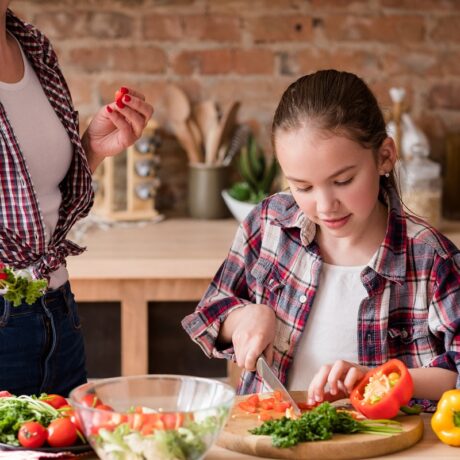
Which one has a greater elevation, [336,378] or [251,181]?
[251,181]

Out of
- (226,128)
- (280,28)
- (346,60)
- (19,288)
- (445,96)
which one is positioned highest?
(280,28)

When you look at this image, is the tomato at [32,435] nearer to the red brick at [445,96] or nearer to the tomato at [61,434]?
the tomato at [61,434]

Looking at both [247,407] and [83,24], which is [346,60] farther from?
[247,407]

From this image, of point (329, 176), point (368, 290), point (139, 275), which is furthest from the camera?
point (139, 275)

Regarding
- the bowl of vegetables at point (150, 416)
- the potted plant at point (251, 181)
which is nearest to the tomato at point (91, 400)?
the bowl of vegetables at point (150, 416)

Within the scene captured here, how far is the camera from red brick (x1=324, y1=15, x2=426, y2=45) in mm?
3262

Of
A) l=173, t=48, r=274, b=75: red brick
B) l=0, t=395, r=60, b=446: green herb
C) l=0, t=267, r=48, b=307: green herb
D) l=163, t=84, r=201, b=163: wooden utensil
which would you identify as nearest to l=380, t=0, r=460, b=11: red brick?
l=173, t=48, r=274, b=75: red brick

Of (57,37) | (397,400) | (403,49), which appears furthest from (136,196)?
(397,400)

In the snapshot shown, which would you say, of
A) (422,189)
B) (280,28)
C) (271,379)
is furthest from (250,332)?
(280,28)

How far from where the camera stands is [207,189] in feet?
10.6

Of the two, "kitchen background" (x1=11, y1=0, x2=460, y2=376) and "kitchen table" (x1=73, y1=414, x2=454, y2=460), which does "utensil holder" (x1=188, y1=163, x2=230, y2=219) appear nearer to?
"kitchen background" (x1=11, y1=0, x2=460, y2=376)

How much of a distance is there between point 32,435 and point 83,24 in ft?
7.23

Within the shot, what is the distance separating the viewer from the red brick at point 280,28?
3.26 m

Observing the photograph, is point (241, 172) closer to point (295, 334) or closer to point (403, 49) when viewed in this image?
point (403, 49)
